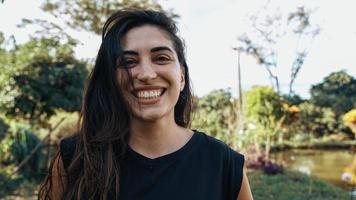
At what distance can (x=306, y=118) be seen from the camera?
2019cm

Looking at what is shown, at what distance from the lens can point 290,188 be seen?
7.57 m

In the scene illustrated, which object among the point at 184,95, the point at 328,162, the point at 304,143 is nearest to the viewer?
the point at 184,95

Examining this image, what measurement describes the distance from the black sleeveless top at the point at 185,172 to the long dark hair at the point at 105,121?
1.4 inches

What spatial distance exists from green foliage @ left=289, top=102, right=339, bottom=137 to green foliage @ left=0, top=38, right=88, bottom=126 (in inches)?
522

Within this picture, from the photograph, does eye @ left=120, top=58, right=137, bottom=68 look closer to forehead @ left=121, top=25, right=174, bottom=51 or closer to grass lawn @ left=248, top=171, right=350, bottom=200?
forehead @ left=121, top=25, right=174, bottom=51

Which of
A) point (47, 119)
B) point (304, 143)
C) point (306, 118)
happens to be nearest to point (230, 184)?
point (47, 119)

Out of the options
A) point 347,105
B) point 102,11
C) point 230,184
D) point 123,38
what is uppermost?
point 102,11

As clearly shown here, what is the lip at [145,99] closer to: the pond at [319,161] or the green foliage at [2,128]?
the green foliage at [2,128]

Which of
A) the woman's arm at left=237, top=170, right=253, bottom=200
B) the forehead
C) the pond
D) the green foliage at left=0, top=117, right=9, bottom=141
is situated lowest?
the pond

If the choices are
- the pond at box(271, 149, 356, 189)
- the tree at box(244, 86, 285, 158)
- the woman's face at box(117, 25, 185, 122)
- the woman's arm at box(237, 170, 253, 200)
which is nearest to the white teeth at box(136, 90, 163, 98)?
the woman's face at box(117, 25, 185, 122)

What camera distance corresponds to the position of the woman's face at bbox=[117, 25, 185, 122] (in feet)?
4.25

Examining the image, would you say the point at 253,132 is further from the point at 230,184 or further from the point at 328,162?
the point at 230,184

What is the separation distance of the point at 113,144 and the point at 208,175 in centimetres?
30

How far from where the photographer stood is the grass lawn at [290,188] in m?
6.99
